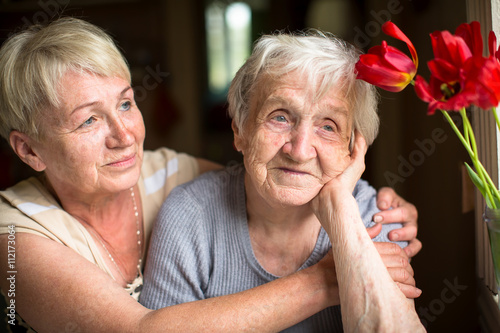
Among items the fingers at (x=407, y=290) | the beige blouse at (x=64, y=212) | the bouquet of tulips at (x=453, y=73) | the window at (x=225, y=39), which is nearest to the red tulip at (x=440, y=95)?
the bouquet of tulips at (x=453, y=73)

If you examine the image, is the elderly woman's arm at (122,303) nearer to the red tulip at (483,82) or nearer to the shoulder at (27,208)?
the shoulder at (27,208)

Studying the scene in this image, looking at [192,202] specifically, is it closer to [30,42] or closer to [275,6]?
[30,42]

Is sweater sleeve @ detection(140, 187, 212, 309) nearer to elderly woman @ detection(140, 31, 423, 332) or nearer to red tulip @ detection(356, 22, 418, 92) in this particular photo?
elderly woman @ detection(140, 31, 423, 332)

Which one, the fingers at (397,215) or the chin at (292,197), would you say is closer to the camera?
the chin at (292,197)

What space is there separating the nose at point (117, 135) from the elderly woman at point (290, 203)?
25 cm

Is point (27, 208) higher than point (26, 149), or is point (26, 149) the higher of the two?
point (26, 149)

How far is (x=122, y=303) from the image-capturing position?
1.27m

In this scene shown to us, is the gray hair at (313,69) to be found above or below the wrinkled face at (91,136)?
above

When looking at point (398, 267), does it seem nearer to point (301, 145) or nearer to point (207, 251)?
point (301, 145)

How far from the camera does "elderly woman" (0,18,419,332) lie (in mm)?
1255

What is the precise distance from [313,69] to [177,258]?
718 mm

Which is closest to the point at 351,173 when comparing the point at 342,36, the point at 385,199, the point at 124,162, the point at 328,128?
the point at 328,128

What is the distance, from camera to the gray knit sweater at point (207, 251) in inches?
56.1

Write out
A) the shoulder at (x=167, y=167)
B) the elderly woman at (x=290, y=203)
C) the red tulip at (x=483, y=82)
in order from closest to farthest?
the red tulip at (x=483, y=82) < the elderly woman at (x=290, y=203) < the shoulder at (x=167, y=167)
